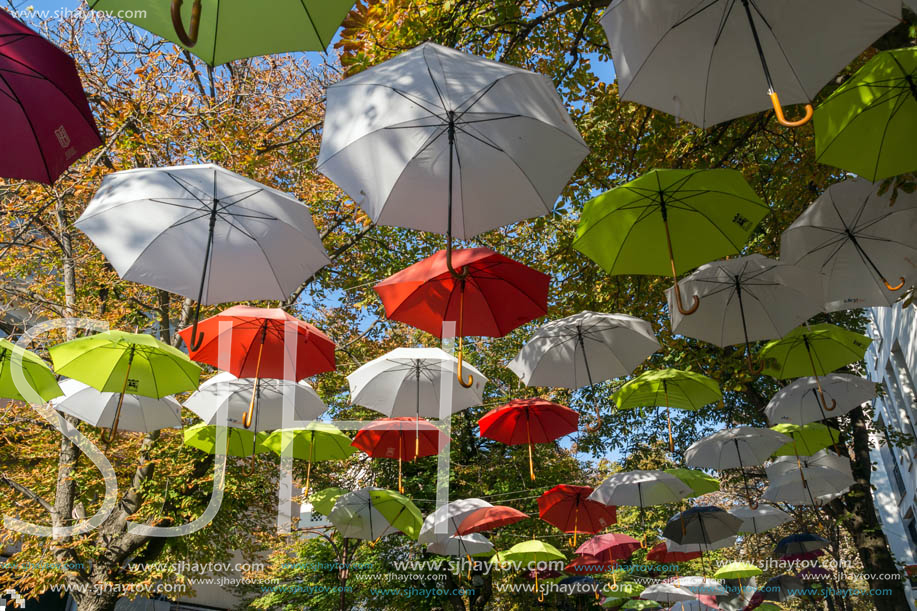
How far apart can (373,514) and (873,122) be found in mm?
9426

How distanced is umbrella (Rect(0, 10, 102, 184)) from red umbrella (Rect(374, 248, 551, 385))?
289 cm

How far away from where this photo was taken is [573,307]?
8.51m

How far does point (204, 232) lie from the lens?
5.20 meters

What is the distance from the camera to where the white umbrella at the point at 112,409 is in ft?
26.6

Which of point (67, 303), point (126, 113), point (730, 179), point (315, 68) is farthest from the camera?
point (315, 68)

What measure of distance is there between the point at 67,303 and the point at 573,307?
9.19 m

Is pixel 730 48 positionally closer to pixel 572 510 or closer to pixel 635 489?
pixel 635 489

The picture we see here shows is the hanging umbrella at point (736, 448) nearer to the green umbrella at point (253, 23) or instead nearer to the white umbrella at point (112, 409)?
the green umbrella at point (253, 23)

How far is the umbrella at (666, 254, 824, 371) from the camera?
20.1ft

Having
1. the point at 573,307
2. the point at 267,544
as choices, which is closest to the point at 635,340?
the point at 573,307

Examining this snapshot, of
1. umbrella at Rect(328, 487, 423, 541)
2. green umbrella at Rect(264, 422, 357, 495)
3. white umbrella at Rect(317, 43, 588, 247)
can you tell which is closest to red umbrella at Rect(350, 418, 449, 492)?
green umbrella at Rect(264, 422, 357, 495)

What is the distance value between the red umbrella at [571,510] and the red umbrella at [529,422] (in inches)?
82.1

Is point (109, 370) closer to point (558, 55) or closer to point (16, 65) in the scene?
point (16, 65)

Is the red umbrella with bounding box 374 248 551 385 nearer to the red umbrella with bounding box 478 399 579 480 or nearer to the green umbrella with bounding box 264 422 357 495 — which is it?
the red umbrella with bounding box 478 399 579 480
